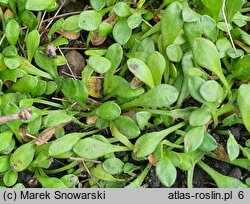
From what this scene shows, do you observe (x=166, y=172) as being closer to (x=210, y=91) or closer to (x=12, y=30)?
(x=210, y=91)

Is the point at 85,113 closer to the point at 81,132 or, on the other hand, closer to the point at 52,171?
the point at 81,132

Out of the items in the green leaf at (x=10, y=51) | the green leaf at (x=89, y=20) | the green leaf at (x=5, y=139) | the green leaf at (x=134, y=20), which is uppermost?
the green leaf at (x=134, y=20)

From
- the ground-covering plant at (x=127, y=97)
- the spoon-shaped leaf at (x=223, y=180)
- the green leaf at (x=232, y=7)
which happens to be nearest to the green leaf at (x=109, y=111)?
the ground-covering plant at (x=127, y=97)

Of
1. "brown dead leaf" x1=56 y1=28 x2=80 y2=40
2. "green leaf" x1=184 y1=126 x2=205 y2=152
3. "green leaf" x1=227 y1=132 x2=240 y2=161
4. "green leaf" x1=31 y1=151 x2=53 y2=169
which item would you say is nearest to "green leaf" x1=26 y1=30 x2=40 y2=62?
"brown dead leaf" x1=56 y1=28 x2=80 y2=40

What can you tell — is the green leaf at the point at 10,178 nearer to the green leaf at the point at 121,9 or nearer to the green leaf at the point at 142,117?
the green leaf at the point at 142,117

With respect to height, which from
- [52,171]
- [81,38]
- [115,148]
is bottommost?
[52,171]

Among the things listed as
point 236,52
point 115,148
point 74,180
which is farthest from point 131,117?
point 236,52

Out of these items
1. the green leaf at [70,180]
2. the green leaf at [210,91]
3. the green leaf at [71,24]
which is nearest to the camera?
the green leaf at [210,91]
